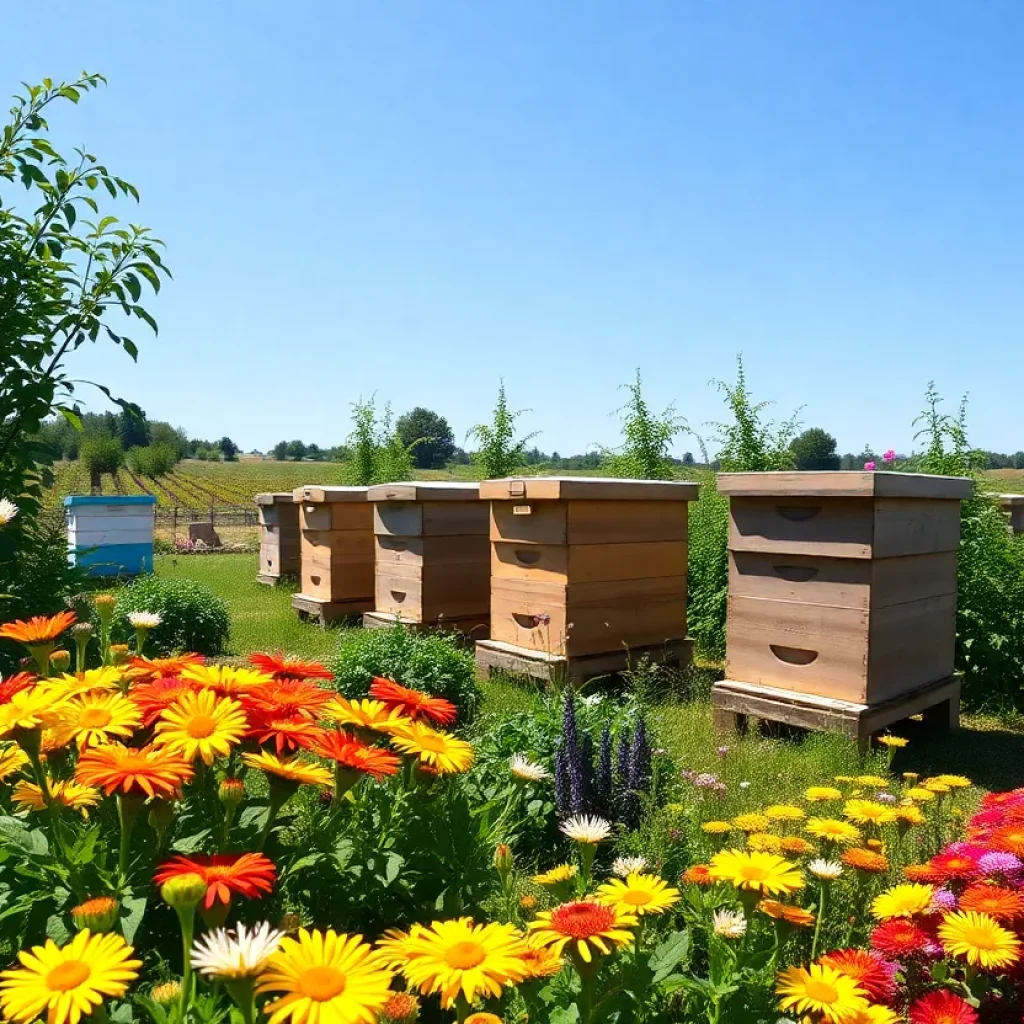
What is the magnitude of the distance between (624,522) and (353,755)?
13.1ft

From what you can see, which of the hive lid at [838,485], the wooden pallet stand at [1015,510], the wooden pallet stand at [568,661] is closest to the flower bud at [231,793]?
the hive lid at [838,485]

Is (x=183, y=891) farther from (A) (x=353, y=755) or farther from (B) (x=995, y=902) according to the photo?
(B) (x=995, y=902)

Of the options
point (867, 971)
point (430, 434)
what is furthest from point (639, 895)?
point (430, 434)

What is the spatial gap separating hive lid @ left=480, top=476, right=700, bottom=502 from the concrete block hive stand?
796mm

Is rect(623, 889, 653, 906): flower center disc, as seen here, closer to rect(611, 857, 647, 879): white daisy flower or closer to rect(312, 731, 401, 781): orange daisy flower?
rect(611, 857, 647, 879): white daisy flower

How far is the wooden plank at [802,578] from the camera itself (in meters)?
3.74

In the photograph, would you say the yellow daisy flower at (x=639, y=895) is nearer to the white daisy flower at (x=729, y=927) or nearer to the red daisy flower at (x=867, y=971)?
the white daisy flower at (x=729, y=927)

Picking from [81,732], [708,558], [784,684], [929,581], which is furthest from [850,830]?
[708,558]

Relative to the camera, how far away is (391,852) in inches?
52.8

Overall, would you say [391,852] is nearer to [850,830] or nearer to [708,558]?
[850,830]

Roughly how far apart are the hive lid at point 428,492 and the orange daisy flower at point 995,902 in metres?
4.99

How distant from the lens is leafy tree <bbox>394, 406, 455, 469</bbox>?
71812 mm

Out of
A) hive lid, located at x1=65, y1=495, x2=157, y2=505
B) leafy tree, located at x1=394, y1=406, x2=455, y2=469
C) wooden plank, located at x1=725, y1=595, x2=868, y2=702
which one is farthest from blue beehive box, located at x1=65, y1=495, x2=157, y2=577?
leafy tree, located at x1=394, y1=406, x2=455, y2=469

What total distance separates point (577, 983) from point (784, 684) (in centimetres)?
306
